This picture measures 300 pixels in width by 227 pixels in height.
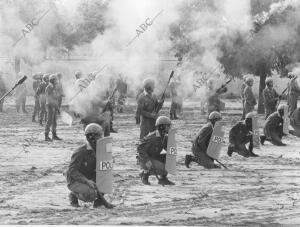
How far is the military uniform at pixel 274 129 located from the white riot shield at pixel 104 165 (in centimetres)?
854

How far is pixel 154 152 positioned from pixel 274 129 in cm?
647

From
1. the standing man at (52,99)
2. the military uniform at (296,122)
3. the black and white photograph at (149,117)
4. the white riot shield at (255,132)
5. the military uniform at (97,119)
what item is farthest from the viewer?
the military uniform at (296,122)

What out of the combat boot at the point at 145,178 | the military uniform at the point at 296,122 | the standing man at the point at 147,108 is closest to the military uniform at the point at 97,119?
the standing man at the point at 147,108

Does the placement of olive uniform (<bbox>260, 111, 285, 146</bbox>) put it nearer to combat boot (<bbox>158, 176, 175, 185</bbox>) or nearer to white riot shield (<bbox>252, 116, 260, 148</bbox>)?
white riot shield (<bbox>252, 116, 260, 148</bbox>)

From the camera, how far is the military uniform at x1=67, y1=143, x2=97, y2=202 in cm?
947

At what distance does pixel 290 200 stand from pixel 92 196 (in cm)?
291

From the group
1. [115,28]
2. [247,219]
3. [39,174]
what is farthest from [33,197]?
[115,28]

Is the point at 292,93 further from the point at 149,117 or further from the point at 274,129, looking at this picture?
the point at 149,117

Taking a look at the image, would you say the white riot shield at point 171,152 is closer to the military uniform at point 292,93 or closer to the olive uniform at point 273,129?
the olive uniform at point 273,129

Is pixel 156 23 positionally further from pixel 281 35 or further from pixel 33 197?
pixel 33 197

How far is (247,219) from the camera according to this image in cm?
916

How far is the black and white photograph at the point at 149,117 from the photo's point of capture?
964 centimetres

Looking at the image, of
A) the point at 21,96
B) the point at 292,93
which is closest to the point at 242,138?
the point at 292,93

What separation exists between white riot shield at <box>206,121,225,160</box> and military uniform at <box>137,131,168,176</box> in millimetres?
1770
